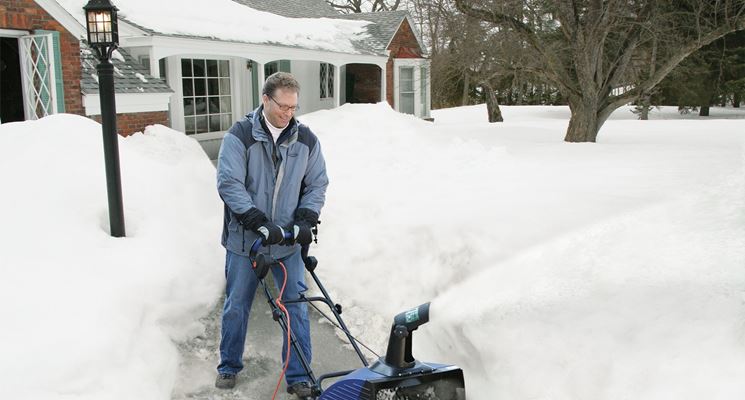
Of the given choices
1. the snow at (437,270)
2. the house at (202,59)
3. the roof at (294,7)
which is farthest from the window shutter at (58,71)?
the roof at (294,7)

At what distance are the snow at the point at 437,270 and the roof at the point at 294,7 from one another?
9.76 m

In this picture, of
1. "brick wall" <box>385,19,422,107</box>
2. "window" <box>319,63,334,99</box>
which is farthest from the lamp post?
"brick wall" <box>385,19,422,107</box>

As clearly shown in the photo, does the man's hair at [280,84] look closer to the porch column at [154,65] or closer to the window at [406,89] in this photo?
the porch column at [154,65]

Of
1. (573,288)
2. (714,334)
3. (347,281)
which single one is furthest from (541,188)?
(714,334)

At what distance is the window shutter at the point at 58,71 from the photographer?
8.63 m

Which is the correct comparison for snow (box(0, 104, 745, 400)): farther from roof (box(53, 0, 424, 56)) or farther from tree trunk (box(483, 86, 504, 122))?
tree trunk (box(483, 86, 504, 122))

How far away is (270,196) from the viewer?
4445 mm

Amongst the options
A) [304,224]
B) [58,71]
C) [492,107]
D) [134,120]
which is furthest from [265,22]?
[492,107]

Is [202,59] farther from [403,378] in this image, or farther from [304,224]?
[403,378]

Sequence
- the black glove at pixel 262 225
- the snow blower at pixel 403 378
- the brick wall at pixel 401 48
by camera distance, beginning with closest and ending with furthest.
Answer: the snow blower at pixel 403 378 < the black glove at pixel 262 225 < the brick wall at pixel 401 48

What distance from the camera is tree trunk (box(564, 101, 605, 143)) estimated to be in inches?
550

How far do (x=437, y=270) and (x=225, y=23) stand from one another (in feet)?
31.0

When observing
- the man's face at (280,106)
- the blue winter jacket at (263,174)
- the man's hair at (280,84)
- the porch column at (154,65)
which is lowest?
the blue winter jacket at (263,174)

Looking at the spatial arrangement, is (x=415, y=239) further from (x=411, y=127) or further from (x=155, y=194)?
(x=411, y=127)
